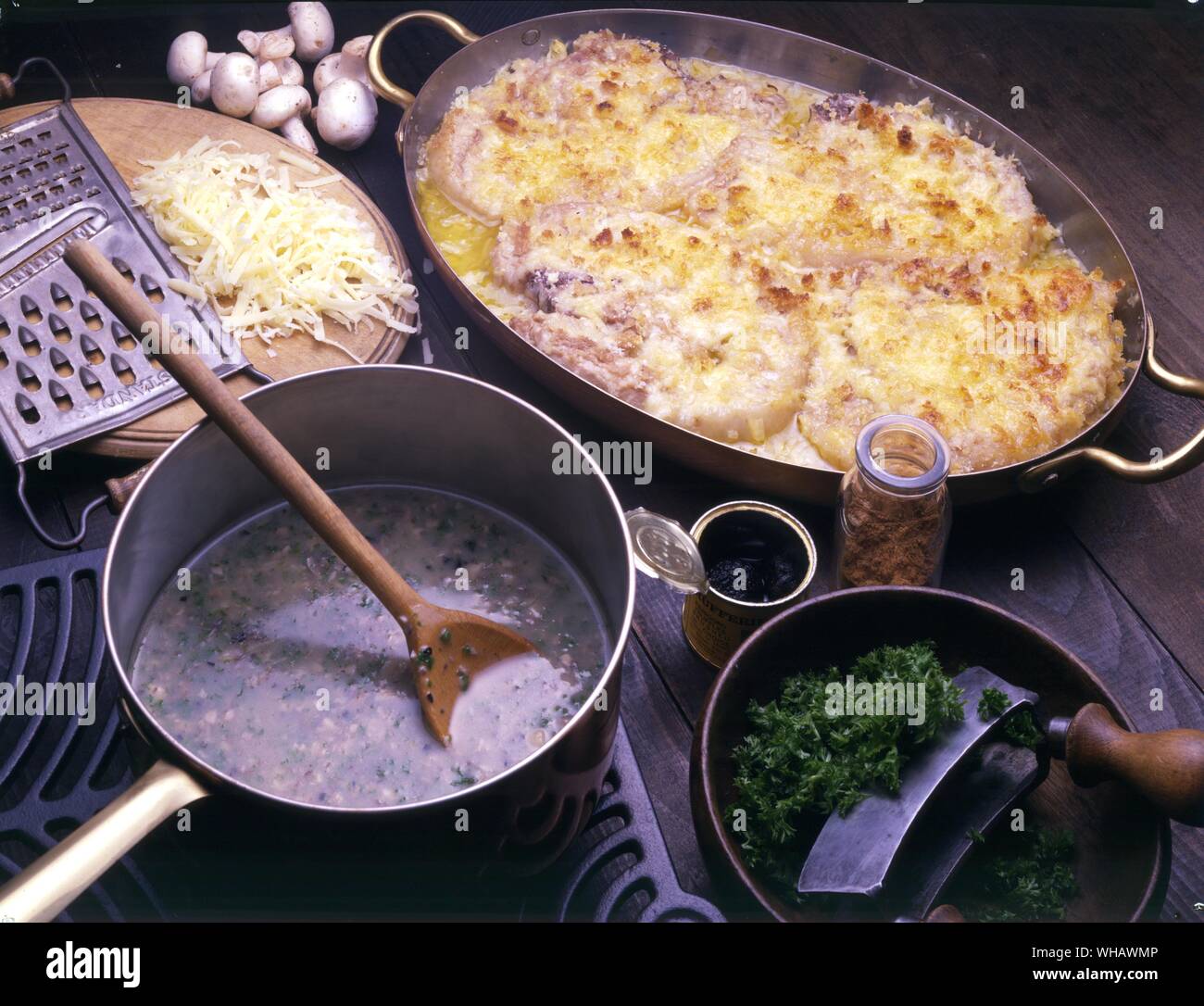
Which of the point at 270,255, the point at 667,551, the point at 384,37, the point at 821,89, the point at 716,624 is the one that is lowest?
the point at 716,624

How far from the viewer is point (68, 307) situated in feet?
6.40

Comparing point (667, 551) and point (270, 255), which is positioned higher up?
point (270, 255)

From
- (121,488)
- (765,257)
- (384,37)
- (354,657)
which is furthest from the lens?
(384,37)

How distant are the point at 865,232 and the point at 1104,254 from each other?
1.34ft

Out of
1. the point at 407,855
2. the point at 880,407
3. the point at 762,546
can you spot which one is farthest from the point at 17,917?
the point at 880,407

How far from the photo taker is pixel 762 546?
5.57ft

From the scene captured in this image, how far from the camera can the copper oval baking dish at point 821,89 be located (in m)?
1.72

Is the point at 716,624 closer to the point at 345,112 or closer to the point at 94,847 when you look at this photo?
the point at 94,847

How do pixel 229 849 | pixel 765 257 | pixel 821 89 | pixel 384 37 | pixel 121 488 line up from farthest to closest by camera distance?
pixel 821 89 → pixel 384 37 → pixel 765 257 → pixel 121 488 → pixel 229 849

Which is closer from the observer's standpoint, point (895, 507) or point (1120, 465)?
point (895, 507)

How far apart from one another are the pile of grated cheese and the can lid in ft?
2.19

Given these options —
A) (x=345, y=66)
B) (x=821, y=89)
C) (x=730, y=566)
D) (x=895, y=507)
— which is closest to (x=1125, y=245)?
(x=821, y=89)

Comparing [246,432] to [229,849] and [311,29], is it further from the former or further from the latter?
[311,29]

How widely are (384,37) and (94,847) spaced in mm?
1698
